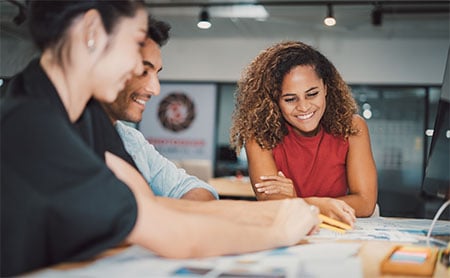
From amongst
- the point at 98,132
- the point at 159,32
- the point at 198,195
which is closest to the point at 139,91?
the point at 159,32

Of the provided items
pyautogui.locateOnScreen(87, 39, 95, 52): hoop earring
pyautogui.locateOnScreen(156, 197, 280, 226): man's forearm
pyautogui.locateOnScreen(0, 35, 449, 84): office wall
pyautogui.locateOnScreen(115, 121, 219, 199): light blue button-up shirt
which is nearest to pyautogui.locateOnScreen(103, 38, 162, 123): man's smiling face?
pyautogui.locateOnScreen(115, 121, 219, 199): light blue button-up shirt

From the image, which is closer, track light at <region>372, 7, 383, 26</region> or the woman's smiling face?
the woman's smiling face

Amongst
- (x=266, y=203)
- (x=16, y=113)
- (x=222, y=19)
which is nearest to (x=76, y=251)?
(x=16, y=113)

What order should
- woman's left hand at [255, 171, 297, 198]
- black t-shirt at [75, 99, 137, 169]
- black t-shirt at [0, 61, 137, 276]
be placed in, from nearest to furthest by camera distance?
1. black t-shirt at [0, 61, 137, 276]
2. black t-shirt at [75, 99, 137, 169]
3. woman's left hand at [255, 171, 297, 198]

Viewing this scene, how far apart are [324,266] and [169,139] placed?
6286 mm

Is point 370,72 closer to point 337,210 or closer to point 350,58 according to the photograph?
point 350,58

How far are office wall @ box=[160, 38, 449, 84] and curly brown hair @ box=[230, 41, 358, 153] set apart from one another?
4.54 m

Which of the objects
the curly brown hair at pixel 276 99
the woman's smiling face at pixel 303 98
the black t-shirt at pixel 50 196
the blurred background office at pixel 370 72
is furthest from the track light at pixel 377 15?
the black t-shirt at pixel 50 196

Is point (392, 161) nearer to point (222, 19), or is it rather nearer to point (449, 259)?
point (222, 19)

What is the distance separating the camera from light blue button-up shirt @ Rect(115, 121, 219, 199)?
176 centimetres

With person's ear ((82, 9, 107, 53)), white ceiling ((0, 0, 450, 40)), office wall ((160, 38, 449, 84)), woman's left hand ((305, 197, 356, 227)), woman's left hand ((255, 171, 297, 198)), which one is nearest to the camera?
person's ear ((82, 9, 107, 53))

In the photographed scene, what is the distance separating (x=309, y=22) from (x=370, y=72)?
4.07ft

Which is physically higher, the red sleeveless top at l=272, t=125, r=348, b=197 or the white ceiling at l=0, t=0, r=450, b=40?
the white ceiling at l=0, t=0, r=450, b=40

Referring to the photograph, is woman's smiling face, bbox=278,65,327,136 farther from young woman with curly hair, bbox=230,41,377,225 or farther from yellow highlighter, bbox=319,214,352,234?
yellow highlighter, bbox=319,214,352,234
